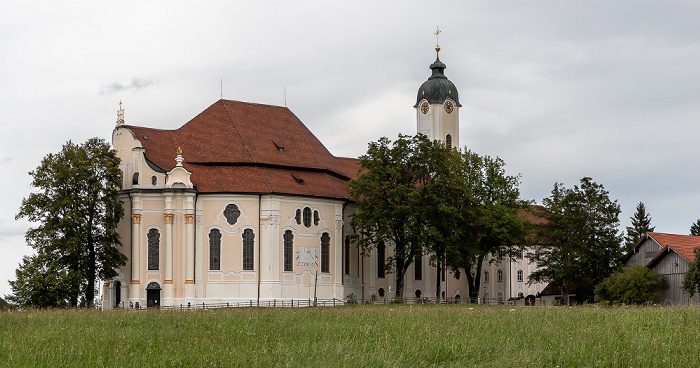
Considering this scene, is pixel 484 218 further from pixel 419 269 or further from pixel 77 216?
pixel 77 216

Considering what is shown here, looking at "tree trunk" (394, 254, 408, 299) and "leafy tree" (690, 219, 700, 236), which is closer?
"tree trunk" (394, 254, 408, 299)

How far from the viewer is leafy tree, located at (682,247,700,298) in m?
52.3

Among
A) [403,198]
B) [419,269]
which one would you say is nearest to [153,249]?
[403,198]

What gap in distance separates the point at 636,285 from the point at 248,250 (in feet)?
82.6

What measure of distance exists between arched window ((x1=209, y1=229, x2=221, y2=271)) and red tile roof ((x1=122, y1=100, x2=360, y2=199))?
2914 mm

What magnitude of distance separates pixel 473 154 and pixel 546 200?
8077mm

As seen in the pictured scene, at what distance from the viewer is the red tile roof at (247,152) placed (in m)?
64.6

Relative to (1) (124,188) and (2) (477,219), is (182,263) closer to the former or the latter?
(1) (124,188)

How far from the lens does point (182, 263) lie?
62.4 m

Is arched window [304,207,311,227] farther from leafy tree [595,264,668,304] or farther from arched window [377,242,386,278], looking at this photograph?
leafy tree [595,264,668,304]

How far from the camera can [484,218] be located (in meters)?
68.5

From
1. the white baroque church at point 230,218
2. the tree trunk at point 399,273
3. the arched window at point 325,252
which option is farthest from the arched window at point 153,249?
the tree trunk at point 399,273

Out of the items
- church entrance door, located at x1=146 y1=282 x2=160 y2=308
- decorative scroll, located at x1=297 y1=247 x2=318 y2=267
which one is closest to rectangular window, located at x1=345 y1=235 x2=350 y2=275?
decorative scroll, located at x1=297 y1=247 x2=318 y2=267

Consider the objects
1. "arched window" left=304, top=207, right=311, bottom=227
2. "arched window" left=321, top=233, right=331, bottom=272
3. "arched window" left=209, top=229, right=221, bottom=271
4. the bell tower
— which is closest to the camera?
"arched window" left=209, top=229, right=221, bottom=271
